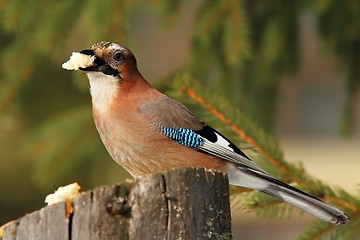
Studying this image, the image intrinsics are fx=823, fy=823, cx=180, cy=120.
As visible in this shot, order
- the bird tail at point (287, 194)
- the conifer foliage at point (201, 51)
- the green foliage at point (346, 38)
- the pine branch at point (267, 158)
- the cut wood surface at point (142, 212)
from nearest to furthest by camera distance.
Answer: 1. the cut wood surface at point (142, 212)
2. the bird tail at point (287, 194)
3. the pine branch at point (267, 158)
4. the conifer foliage at point (201, 51)
5. the green foliage at point (346, 38)

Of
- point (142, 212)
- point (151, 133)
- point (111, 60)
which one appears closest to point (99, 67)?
point (111, 60)

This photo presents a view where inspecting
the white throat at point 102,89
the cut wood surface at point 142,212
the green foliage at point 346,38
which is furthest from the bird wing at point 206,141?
the green foliage at point 346,38

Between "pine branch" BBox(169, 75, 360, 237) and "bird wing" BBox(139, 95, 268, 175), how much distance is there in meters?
0.07

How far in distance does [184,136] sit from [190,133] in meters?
0.04

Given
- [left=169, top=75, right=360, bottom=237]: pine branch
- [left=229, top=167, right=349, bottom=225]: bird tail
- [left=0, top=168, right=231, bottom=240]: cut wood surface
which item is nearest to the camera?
[left=0, top=168, right=231, bottom=240]: cut wood surface

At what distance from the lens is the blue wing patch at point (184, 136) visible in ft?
12.3

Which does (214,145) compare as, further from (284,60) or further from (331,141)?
(331,141)

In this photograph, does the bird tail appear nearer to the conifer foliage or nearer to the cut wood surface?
the conifer foliage

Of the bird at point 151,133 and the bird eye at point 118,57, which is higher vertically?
the bird eye at point 118,57

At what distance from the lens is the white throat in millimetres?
3877

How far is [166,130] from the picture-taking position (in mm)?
3758

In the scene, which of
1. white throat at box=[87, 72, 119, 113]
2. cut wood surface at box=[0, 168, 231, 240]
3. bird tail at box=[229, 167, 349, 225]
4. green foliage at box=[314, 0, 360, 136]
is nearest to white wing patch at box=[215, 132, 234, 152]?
bird tail at box=[229, 167, 349, 225]

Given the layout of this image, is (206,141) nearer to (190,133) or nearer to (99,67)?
(190,133)

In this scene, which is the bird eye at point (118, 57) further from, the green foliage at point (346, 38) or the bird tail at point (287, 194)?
the green foliage at point (346, 38)
